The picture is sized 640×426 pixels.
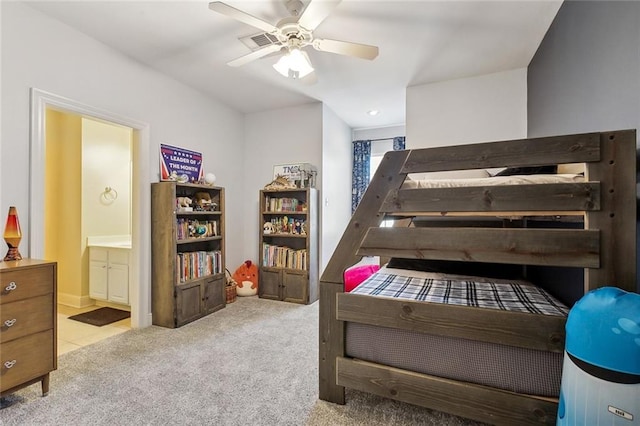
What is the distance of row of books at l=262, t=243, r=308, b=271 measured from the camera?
367cm

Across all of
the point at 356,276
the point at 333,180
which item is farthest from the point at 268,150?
the point at 356,276

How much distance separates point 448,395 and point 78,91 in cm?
336

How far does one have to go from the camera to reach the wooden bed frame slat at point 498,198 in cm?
119

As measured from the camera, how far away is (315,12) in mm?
1688

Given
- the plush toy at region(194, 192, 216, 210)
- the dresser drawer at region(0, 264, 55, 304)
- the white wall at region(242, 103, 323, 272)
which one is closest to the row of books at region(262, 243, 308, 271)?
the white wall at region(242, 103, 323, 272)

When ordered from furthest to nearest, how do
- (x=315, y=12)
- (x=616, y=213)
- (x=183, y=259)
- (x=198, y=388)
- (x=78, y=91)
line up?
(x=183, y=259)
(x=78, y=91)
(x=198, y=388)
(x=315, y=12)
(x=616, y=213)

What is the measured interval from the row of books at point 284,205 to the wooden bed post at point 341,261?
2.18 meters

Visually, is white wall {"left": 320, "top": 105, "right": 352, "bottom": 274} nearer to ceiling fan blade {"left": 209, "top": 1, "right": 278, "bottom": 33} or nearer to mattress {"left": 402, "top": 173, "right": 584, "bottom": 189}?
ceiling fan blade {"left": 209, "top": 1, "right": 278, "bottom": 33}

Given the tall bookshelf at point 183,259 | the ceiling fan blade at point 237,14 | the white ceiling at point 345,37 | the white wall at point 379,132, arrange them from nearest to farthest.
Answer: the ceiling fan blade at point 237,14 → the white ceiling at point 345,37 → the tall bookshelf at point 183,259 → the white wall at point 379,132

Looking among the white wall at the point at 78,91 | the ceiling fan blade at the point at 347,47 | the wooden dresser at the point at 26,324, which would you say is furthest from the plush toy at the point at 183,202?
the ceiling fan blade at the point at 347,47

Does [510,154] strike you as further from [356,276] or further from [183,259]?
[183,259]

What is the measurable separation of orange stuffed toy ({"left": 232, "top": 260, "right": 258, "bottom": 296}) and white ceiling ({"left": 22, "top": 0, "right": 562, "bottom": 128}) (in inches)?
93.1

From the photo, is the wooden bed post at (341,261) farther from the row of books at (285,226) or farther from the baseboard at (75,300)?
the baseboard at (75,300)

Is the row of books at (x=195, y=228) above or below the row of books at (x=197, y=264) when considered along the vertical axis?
above
